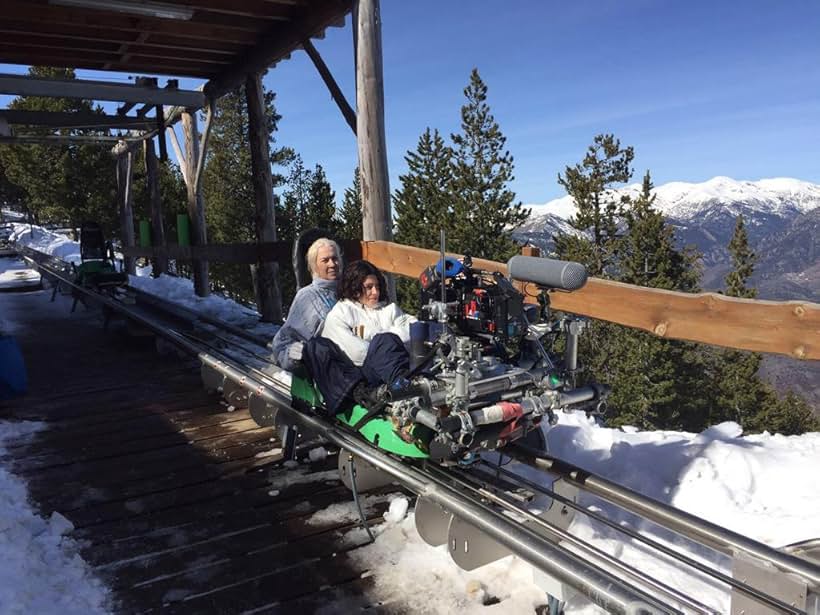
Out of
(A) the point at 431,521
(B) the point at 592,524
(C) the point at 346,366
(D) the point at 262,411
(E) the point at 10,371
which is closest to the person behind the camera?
Result: (A) the point at 431,521

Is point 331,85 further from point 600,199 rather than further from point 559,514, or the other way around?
point 600,199


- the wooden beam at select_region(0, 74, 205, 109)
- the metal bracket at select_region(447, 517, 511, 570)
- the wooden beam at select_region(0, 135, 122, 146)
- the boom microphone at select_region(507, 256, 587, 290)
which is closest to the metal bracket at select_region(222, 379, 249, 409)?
the metal bracket at select_region(447, 517, 511, 570)

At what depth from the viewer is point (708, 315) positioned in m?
3.22

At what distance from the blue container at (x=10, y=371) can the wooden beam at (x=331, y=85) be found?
4.15m

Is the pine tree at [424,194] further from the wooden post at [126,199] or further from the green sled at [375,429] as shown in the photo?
the green sled at [375,429]

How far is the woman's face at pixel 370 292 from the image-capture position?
12.9 ft

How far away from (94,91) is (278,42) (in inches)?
117

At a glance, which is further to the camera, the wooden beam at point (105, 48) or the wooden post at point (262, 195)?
the wooden post at point (262, 195)

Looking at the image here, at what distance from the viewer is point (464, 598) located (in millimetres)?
2689

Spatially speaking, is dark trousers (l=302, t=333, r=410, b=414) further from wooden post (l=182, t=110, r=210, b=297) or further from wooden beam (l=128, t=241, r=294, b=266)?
wooden post (l=182, t=110, r=210, b=297)

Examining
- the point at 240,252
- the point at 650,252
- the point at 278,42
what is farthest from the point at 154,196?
the point at 650,252

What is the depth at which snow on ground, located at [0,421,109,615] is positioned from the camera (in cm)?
264

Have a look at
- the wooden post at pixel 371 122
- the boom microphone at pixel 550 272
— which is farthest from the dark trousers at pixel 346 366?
the wooden post at pixel 371 122

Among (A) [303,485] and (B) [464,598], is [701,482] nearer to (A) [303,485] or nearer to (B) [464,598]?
(B) [464,598]
